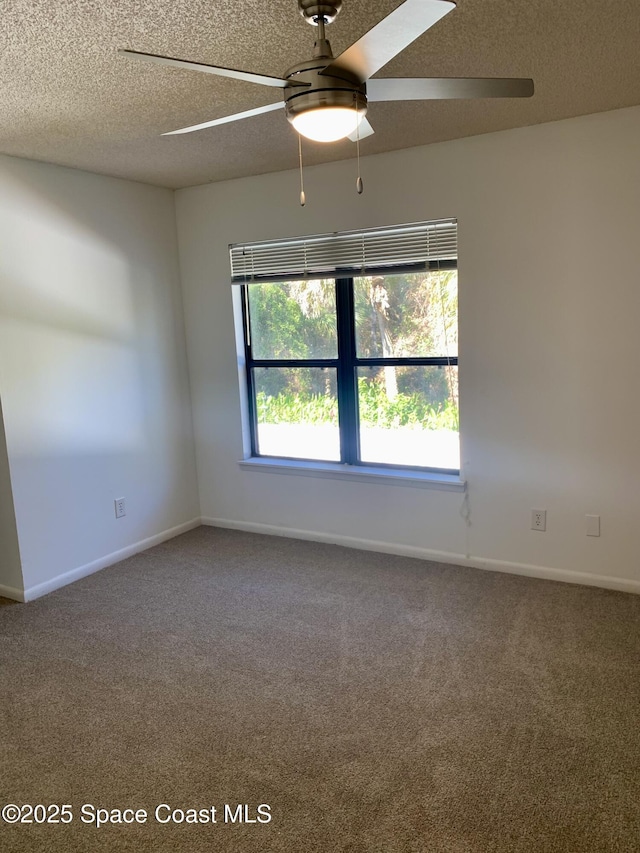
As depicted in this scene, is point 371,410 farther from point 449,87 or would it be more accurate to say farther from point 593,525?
point 449,87

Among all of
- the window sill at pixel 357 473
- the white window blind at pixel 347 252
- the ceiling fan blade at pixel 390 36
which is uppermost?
the ceiling fan blade at pixel 390 36

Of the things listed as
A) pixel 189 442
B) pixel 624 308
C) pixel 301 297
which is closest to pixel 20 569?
pixel 189 442

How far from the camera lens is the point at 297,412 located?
4.26 metres

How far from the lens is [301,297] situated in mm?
4082

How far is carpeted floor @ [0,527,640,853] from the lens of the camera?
1.84 meters

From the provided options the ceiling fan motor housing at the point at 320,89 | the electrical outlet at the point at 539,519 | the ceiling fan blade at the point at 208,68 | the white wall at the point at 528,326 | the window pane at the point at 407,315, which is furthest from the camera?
the window pane at the point at 407,315

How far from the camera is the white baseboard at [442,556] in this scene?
3285 millimetres

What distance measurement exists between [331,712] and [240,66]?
2386 mm

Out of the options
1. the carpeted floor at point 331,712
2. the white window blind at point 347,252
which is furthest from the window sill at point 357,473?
the white window blind at point 347,252

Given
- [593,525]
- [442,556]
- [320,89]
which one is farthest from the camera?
[442,556]

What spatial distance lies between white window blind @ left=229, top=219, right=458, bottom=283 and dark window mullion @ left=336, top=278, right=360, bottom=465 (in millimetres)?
165

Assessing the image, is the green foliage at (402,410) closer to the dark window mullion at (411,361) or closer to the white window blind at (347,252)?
the dark window mullion at (411,361)

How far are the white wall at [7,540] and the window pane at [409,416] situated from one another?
208 centimetres

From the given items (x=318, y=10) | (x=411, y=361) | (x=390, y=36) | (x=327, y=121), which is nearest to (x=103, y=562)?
(x=411, y=361)
